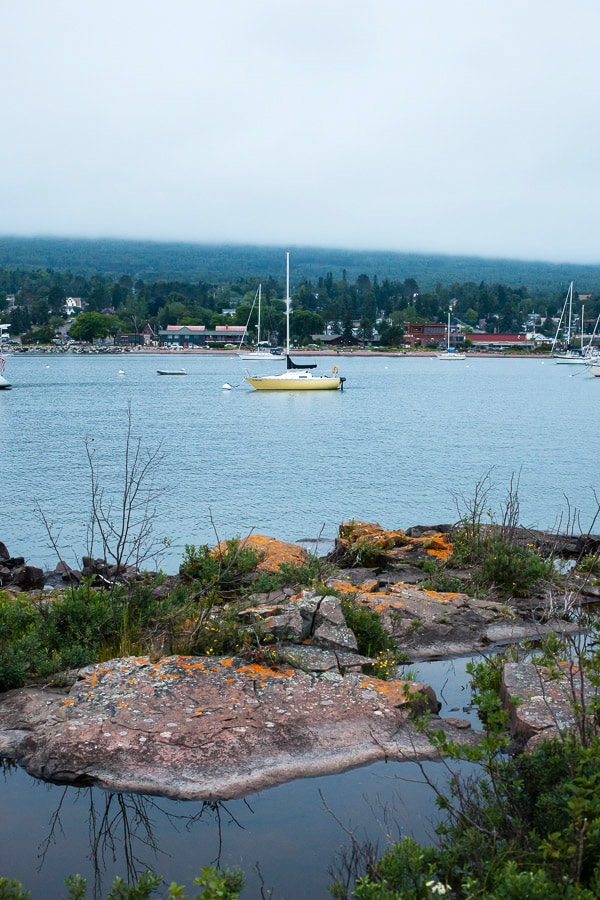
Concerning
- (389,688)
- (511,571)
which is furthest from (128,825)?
(511,571)

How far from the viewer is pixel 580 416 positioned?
198ft

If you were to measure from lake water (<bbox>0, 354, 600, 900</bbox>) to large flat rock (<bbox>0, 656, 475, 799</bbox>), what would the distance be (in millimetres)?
173

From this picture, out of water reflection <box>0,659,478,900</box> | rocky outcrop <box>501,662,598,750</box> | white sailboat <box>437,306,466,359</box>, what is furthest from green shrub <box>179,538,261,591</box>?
white sailboat <box>437,306,466,359</box>

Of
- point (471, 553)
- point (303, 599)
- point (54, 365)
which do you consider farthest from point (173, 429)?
point (54, 365)

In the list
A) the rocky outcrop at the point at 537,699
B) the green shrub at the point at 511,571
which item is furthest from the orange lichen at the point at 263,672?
the green shrub at the point at 511,571

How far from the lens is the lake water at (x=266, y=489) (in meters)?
6.68

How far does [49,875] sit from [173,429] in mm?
42458

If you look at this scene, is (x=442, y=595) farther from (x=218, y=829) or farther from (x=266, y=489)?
(x=266, y=489)

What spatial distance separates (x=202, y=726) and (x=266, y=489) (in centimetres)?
2015

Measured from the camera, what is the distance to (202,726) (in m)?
7.89

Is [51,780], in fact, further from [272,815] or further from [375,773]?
[375,773]

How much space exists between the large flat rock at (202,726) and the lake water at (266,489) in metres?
0.17

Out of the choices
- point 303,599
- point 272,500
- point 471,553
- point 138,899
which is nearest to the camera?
point 138,899

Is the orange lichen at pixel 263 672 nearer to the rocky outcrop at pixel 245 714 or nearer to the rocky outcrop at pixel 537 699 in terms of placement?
the rocky outcrop at pixel 245 714
